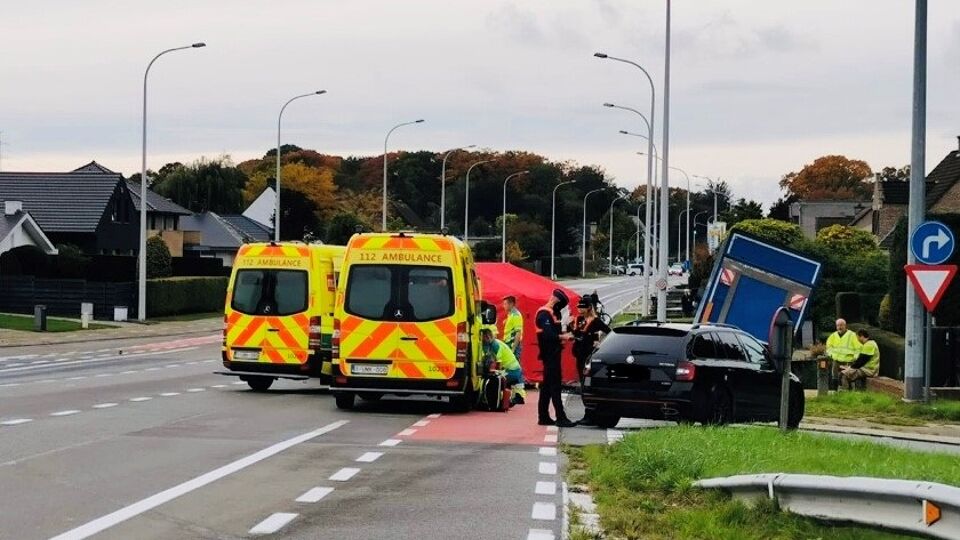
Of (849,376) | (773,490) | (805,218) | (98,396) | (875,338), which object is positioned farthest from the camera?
(805,218)

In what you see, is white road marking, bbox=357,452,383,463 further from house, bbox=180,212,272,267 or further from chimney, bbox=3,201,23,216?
house, bbox=180,212,272,267

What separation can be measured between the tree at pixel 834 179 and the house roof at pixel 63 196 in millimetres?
87063

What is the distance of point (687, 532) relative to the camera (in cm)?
1011

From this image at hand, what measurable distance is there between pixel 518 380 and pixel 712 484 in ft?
43.5

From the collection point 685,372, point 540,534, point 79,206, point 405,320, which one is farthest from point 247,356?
point 79,206

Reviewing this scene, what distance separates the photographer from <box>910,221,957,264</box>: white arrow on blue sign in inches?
835

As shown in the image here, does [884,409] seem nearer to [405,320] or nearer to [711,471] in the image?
[405,320]

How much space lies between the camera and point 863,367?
2897cm

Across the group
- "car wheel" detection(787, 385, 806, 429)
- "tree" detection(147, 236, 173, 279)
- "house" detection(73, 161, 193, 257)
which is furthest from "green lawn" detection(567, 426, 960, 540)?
"house" detection(73, 161, 193, 257)

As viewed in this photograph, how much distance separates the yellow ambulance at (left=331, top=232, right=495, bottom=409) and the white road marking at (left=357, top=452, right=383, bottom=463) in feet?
18.9

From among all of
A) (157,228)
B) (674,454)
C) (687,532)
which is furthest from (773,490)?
(157,228)

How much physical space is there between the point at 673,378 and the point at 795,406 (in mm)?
2570

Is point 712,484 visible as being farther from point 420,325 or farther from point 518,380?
point 518,380

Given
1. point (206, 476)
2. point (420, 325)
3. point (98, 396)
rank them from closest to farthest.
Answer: point (206, 476) < point (420, 325) < point (98, 396)
